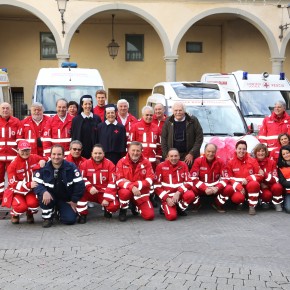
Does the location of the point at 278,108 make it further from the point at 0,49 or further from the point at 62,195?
the point at 0,49

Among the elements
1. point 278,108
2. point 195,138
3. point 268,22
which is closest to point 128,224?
point 195,138

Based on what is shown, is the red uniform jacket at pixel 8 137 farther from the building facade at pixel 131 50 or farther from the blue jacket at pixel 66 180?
the building facade at pixel 131 50

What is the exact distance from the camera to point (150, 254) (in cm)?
646

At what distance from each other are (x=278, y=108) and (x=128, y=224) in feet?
14.0

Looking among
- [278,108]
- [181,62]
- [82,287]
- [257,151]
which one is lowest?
[82,287]

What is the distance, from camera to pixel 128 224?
815 centimetres

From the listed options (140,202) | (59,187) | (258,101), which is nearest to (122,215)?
(140,202)

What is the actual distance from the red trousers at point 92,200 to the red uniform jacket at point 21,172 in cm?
84

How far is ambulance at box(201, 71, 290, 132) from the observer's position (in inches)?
592

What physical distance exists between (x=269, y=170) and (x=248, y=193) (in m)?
0.71

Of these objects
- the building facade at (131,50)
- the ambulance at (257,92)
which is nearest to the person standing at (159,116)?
the ambulance at (257,92)

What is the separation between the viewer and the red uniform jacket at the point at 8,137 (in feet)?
30.3

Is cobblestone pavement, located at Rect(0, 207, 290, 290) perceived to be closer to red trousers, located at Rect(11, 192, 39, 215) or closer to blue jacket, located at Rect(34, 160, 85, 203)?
red trousers, located at Rect(11, 192, 39, 215)

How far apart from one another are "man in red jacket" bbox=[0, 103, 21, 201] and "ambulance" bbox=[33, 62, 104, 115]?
4.05 m
